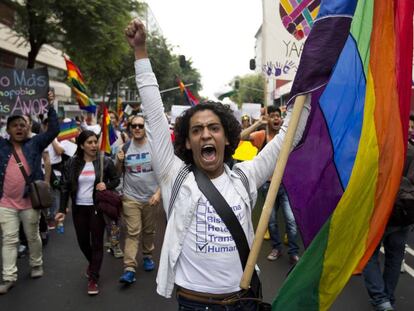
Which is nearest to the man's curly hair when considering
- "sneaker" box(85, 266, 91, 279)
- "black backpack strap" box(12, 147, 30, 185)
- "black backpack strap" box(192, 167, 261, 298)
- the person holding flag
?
"black backpack strap" box(192, 167, 261, 298)

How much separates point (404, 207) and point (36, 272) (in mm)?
4067

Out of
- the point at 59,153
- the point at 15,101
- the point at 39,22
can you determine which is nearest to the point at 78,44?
the point at 39,22

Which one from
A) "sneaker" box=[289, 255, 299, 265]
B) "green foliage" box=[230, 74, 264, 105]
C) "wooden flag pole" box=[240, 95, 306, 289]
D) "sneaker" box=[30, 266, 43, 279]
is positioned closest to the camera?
"wooden flag pole" box=[240, 95, 306, 289]

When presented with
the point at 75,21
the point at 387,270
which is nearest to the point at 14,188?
the point at 387,270

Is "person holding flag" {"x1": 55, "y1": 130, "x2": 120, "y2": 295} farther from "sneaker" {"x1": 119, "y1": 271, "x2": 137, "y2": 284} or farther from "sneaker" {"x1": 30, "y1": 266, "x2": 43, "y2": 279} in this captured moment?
"sneaker" {"x1": 30, "y1": 266, "x2": 43, "y2": 279}

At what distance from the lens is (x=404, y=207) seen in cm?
391

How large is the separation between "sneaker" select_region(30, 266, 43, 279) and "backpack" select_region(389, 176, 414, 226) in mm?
3929

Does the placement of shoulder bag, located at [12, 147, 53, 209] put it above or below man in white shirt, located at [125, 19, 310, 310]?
below

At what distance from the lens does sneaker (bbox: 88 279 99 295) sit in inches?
193

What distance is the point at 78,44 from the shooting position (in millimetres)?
19172

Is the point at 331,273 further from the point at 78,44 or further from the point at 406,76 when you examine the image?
the point at 78,44

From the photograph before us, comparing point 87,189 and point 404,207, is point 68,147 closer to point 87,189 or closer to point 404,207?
point 87,189

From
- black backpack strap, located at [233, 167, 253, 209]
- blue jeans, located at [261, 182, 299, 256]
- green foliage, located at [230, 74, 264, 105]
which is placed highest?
green foliage, located at [230, 74, 264, 105]

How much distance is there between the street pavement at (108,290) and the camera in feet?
15.1
